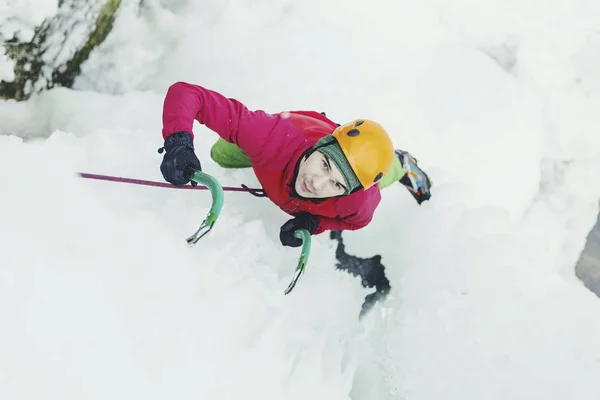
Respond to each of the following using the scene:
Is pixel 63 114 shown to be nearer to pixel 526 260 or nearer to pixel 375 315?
pixel 375 315

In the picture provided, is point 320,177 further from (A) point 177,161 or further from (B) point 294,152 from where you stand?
(A) point 177,161

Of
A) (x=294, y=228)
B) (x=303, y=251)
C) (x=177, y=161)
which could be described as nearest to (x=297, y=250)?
(x=294, y=228)

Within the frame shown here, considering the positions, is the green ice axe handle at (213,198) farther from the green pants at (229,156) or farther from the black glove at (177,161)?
the green pants at (229,156)

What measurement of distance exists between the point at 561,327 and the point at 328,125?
4.64 ft

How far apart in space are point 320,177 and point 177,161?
1.88 feet

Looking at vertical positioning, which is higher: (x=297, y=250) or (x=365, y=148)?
(x=365, y=148)

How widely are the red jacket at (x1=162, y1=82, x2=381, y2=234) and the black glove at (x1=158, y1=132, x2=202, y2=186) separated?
72 millimetres

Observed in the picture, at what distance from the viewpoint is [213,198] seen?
1446mm

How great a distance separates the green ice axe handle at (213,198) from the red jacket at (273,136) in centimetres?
22

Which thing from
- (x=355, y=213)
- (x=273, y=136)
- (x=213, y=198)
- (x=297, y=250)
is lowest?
(x=297, y=250)

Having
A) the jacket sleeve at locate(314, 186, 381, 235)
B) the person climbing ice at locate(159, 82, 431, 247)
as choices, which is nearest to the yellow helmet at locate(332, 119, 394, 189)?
the person climbing ice at locate(159, 82, 431, 247)

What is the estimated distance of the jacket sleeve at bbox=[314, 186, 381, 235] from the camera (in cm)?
216

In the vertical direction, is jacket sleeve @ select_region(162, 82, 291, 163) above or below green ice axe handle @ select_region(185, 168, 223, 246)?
above

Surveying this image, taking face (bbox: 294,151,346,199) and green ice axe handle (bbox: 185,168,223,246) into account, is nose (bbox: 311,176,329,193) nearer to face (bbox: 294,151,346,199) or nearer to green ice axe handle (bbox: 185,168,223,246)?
face (bbox: 294,151,346,199)
